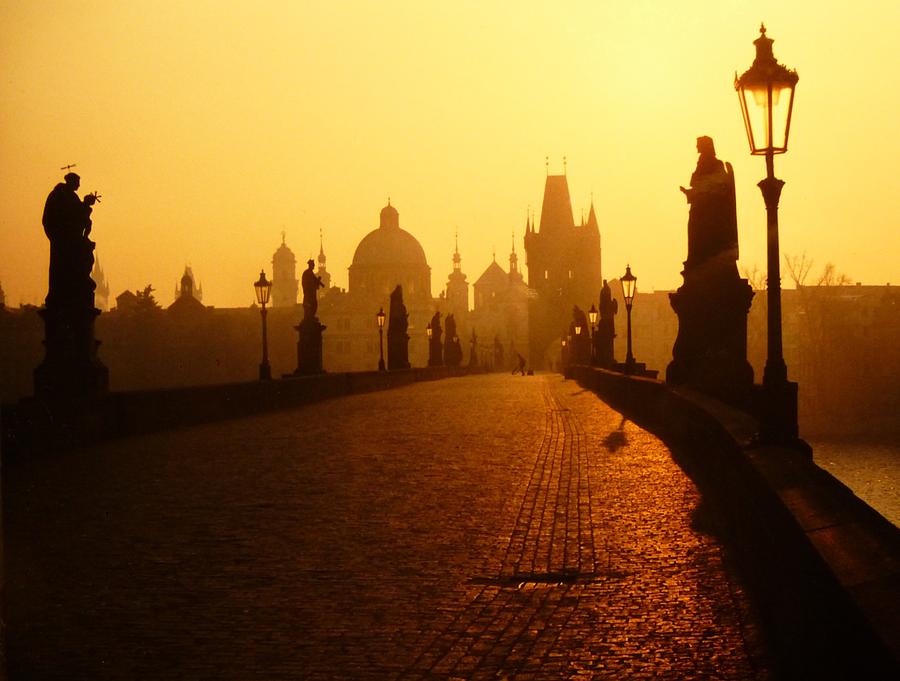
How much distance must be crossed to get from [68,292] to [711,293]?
30.6 feet

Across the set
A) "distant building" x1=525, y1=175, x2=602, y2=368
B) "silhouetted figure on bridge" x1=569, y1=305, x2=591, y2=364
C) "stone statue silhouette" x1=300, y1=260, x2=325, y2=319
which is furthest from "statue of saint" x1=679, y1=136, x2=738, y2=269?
"distant building" x1=525, y1=175, x2=602, y2=368

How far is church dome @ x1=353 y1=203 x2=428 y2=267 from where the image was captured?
6063 inches

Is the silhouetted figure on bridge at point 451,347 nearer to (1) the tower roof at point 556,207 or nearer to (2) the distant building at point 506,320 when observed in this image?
(1) the tower roof at point 556,207

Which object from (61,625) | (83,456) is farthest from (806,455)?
(83,456)

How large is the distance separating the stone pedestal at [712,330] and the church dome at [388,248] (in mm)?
135793

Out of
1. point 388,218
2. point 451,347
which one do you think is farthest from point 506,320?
point 451,347

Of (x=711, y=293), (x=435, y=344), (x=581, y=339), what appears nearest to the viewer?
(x=711, y=293)

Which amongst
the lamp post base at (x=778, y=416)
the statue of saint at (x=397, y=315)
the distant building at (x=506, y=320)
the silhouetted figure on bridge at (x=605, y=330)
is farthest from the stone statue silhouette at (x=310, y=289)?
the distant building at (x=506, y=320)

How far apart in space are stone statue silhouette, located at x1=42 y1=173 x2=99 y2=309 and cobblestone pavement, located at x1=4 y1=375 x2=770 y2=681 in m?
3.98

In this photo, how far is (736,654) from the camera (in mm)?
5738

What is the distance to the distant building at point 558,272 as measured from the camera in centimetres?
14700

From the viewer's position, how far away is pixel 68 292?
17.7 metres

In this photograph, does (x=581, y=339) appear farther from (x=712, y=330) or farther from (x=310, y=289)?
(x=712, y=330)

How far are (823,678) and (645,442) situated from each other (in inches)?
455
